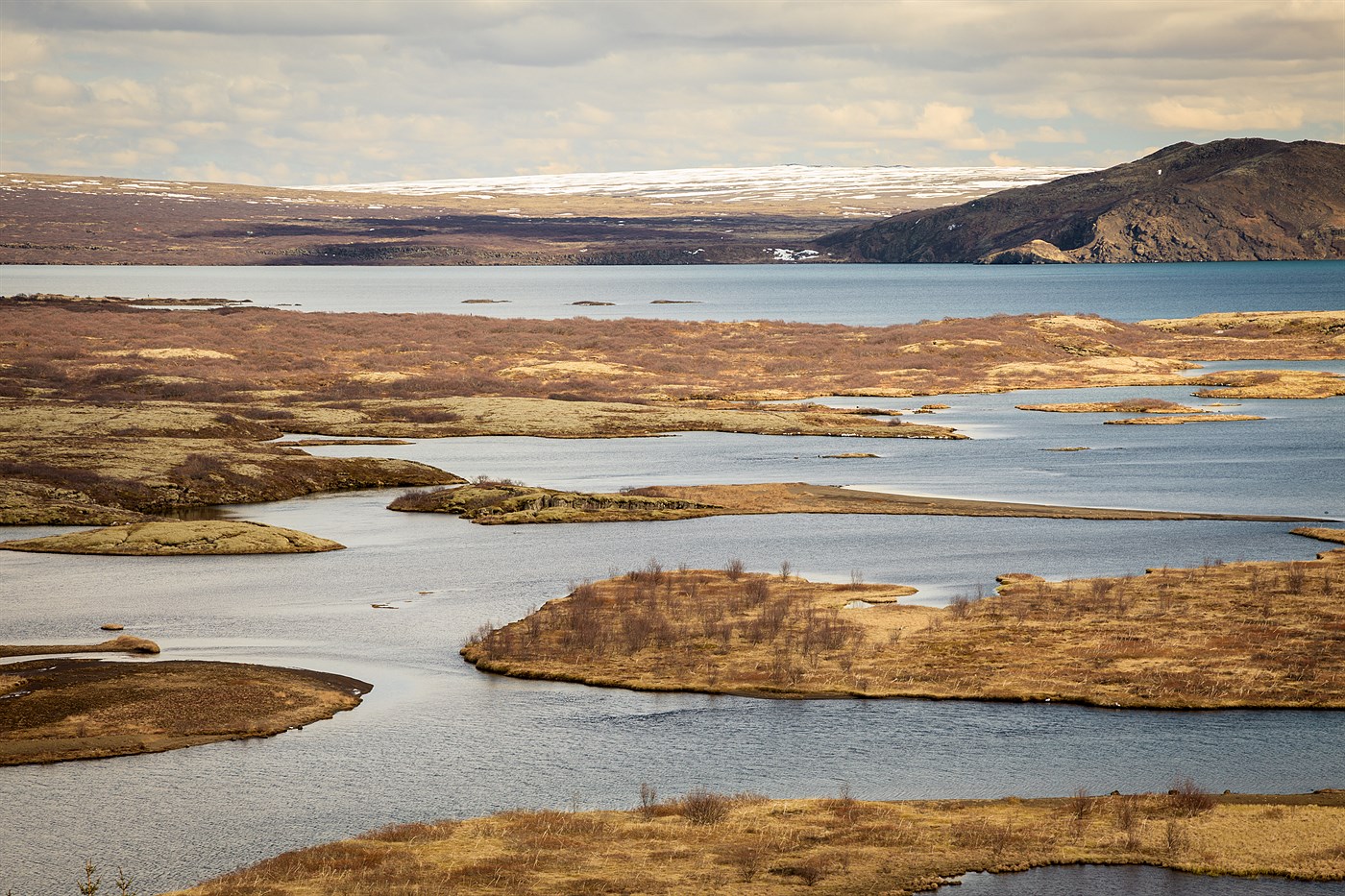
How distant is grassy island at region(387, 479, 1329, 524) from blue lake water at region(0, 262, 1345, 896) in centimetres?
161

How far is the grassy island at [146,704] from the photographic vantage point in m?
34.8

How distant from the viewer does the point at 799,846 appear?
88.9 ft

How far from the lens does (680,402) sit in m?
125

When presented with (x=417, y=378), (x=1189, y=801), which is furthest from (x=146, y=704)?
(x=417, y=378)

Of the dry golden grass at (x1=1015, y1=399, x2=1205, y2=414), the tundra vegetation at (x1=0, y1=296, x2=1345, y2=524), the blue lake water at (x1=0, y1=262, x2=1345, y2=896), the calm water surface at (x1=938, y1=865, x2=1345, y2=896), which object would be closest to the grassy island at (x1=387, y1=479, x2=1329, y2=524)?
the blue lake water at (x1=0, y1=262, x2=1345, y2=896)

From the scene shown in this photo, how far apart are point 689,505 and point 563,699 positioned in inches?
1303

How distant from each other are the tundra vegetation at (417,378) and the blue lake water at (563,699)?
10.5 meters

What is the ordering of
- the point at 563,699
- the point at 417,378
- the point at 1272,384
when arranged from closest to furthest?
the point at 563,699 → the point at 1272,384 → the point at 417,378

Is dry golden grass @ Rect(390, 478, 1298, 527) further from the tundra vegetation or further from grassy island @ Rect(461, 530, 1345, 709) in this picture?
grassy island @ Rect(461, 530, 1345, 709)

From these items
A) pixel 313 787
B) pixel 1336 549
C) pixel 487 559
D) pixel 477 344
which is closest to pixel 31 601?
pixel 487 559

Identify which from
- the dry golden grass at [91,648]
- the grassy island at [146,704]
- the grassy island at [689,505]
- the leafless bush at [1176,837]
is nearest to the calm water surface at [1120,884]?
the leafless bush at [1176,837]

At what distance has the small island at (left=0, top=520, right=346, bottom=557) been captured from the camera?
61.2 meters

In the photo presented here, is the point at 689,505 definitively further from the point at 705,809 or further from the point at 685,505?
the point at 705,809

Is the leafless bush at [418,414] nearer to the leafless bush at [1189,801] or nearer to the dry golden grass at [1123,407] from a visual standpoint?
the dry golden grass at [1123,407]
